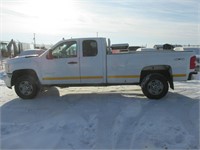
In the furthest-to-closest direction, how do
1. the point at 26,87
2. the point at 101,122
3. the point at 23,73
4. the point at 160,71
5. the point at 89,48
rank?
1. the point at 23,73
2. the point at 26,87
3. the point at 89,48
4. the point at 160,71
5. the point at 101,122

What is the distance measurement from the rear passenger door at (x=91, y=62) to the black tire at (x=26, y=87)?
1.63 m

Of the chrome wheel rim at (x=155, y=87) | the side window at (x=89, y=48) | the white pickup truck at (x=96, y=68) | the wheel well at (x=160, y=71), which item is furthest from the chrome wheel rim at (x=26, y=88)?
the chrome wheel rim at (x=155, y=87)

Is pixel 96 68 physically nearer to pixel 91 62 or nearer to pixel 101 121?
pixel 91 62

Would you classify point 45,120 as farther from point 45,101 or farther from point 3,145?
point 45,101

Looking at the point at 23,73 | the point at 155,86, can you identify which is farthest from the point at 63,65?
the point at 155,86

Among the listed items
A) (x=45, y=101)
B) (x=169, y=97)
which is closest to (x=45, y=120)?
(x=45, y=101)

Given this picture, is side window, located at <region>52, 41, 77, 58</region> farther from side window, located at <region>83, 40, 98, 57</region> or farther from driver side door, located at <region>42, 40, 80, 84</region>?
side window, located at <region>83, 40, 98, 57</region>

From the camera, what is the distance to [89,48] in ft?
28.9

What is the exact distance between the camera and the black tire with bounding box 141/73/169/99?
848 cm

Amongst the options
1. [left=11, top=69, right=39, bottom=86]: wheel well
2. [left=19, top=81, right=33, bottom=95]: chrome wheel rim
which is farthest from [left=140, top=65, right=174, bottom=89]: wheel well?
[left=19, top=81, right=33, bottom=95]: chrome wheel rim

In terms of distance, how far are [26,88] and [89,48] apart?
2459 mm

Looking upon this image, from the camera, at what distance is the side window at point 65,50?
29.0 feet

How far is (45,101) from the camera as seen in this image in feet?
28.6

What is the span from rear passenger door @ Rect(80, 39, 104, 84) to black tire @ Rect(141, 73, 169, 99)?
1.44 metres
